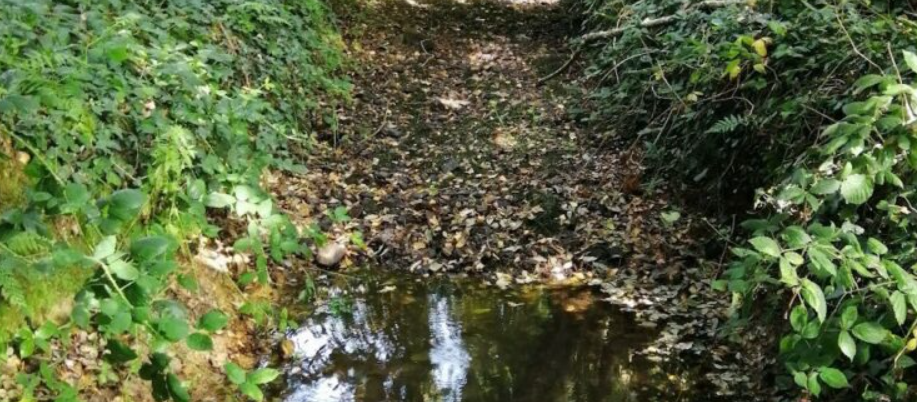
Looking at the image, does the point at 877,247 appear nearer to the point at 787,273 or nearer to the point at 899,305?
the point at 899,305

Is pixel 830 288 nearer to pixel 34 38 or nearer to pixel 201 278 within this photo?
pixel 201 278

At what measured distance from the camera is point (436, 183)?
6297mm

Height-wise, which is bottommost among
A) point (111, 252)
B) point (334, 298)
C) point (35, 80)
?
point (334, 298)

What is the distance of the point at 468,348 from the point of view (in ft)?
13.6

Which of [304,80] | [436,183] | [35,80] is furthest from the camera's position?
[304,80]

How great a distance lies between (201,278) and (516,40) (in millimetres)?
7116

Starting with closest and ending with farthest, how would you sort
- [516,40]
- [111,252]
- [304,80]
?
[111,252] < [304,80] < [516,40]

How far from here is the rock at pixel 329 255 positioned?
198 inches

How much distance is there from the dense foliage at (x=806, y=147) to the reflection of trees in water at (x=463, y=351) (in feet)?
A: 3.01

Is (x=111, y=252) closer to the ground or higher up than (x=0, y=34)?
closer to the ground

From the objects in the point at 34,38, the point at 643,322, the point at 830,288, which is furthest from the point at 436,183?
the point at 830,288

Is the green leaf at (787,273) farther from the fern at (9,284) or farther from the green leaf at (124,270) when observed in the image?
the fern at (9,284)

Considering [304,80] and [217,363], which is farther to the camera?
[304,80]

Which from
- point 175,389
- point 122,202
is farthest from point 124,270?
point 175,389
